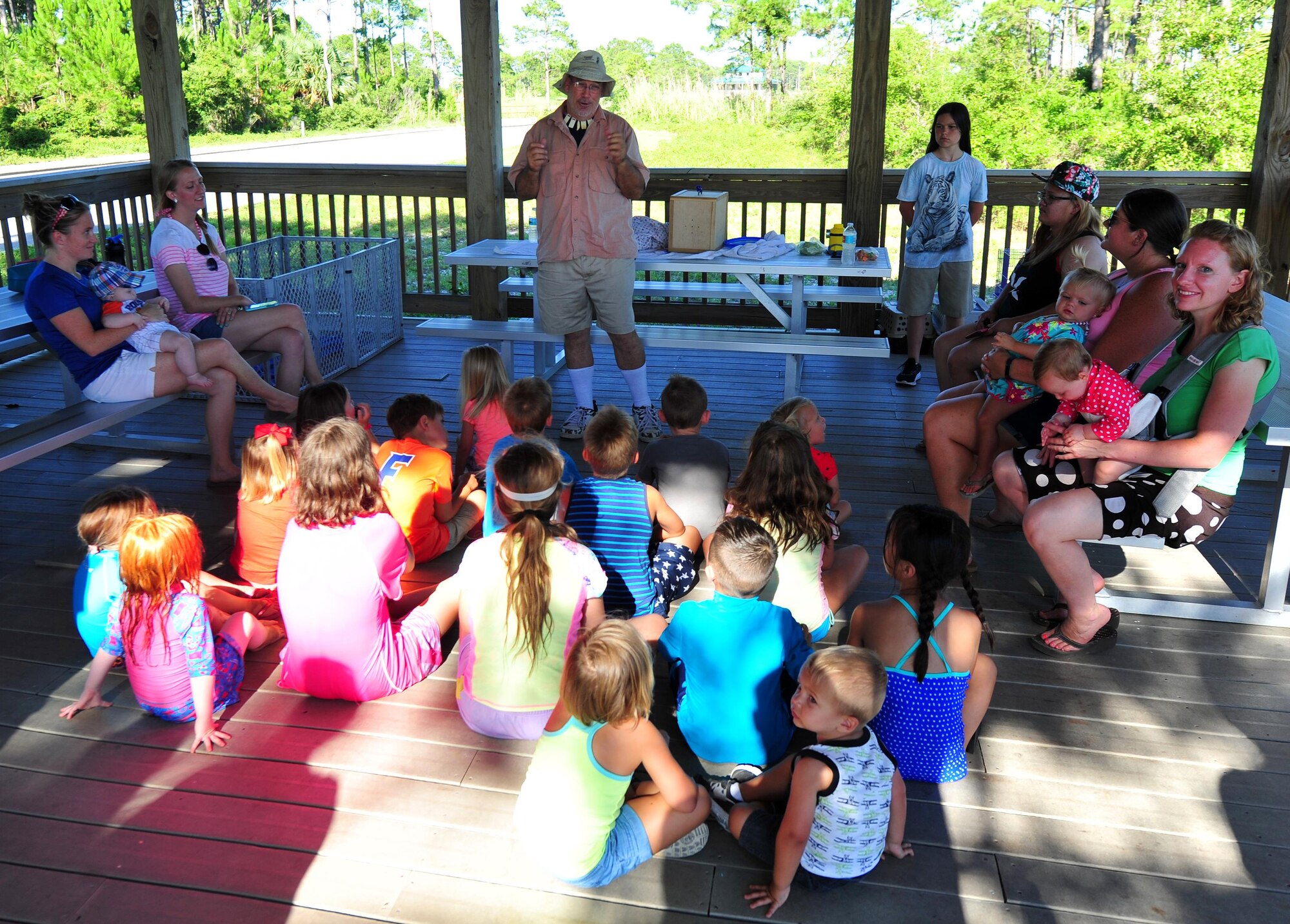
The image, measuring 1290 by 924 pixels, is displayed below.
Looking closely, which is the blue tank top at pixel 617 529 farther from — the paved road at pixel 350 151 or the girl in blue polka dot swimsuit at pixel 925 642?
the paved road at pixel 350 151

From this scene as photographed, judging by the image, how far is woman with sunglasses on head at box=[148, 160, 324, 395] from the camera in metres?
4.21

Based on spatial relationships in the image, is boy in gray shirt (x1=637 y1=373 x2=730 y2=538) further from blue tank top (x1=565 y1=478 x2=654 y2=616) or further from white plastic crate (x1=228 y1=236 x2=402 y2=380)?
white plastic crate (x1=228 y1=236 x2=402 y2=380)

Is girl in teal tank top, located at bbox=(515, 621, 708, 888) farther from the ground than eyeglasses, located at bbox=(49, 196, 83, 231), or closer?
closer

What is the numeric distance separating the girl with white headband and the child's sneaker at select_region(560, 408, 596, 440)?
2.06 metres

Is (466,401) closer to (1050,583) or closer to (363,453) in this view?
(363,453)

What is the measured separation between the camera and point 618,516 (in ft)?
9.14

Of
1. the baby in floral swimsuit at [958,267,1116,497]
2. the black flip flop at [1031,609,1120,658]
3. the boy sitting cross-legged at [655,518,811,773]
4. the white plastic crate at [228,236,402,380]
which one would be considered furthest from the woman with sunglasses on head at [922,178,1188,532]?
the white plastic crate at [228,236,402,380]

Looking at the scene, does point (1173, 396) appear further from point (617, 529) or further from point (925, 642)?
point (617, 529)

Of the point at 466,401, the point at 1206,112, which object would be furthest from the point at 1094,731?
the point at 1206,112

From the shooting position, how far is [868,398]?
516 centimetres

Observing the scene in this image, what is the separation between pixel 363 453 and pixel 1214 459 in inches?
84.3

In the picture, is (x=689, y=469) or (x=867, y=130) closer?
(x=689, y=469)

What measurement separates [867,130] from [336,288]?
9.74 ft

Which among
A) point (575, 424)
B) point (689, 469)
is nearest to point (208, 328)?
point (575, 424)
